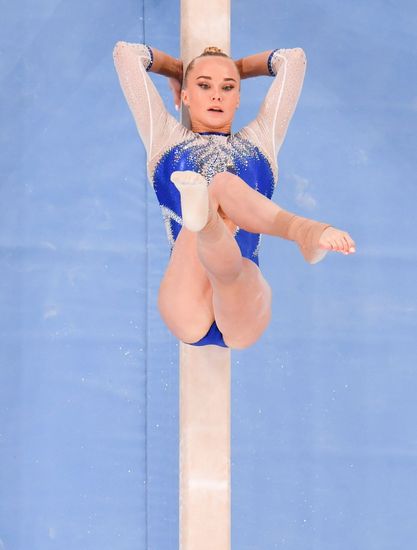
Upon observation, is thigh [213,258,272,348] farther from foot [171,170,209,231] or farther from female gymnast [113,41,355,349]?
foot [171,170,209,231]

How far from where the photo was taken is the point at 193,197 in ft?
4.92

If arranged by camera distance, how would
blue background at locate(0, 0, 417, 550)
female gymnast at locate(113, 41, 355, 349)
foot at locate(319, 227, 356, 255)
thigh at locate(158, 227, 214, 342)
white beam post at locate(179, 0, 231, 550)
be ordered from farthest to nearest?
blue background at locate(0, 0, 417, 550) → white beam post at locate(179, 0, 231, 550) → thigh at locate(158, 227, 214, 342) → female gymnast at locate(113, 41, 355, 349) → foot at locate(319, 227, 356, 255)

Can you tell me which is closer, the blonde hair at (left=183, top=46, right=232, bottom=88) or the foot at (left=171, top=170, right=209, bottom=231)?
the foot at (left=171, top=170, right=209, bottom=231)

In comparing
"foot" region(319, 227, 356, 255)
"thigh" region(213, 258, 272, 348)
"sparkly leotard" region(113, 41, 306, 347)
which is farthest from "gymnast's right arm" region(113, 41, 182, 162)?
"foot" region(319, 227, 356, 255)

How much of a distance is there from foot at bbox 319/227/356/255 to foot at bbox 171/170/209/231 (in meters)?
0.21

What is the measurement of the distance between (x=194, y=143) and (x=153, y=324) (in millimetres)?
687

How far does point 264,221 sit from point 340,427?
1.11 m

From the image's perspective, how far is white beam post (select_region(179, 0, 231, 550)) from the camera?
6.56 ft

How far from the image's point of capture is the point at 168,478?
2.55m

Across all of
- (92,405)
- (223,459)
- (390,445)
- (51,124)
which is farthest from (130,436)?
(51,124)

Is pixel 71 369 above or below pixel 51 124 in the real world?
below

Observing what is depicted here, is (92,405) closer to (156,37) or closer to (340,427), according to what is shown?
(340,427)

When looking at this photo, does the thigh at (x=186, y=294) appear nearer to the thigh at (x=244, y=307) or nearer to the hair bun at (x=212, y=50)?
the thigh at (x=244, y=307)

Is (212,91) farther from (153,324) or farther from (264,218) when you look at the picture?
(153,324)
